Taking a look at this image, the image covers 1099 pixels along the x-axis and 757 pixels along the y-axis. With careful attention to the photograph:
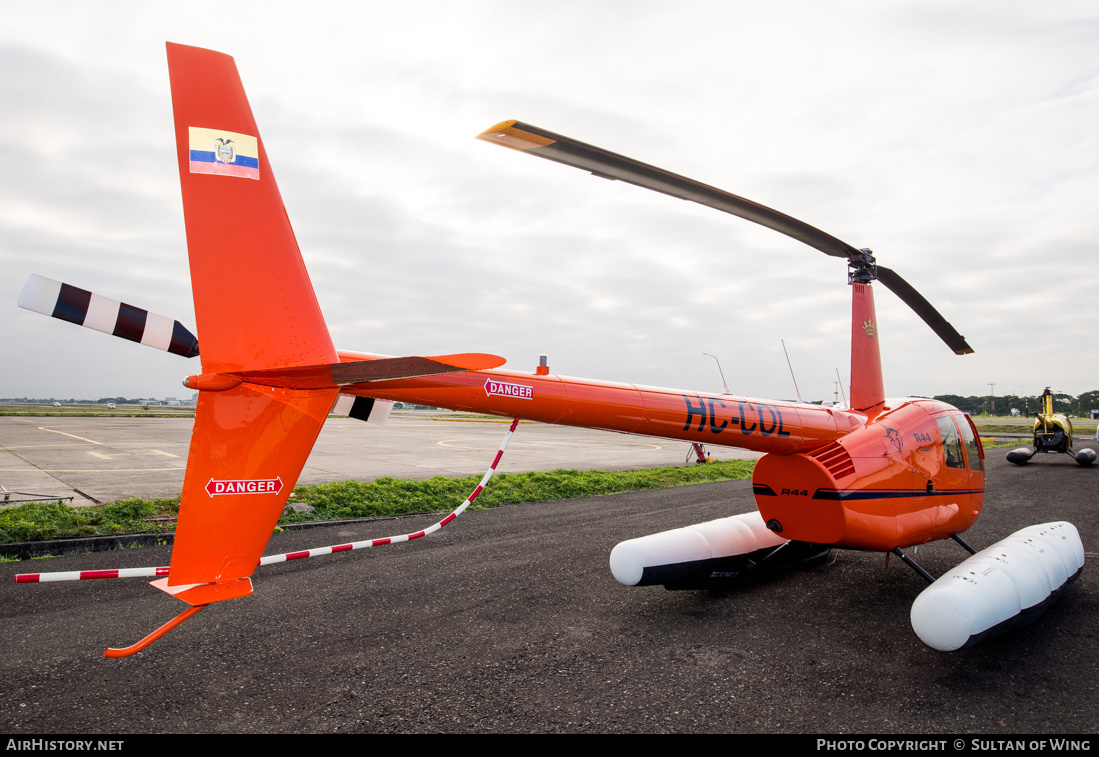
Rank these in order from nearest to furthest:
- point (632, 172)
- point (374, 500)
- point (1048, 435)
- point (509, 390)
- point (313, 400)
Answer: point (313, 400) < point (632, 172) < point (509, 390) < point (374, 500) < point (1048, 435)

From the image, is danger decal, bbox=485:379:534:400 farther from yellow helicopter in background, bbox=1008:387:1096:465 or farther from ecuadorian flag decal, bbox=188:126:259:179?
yellow helicopter in background, bbox=1008:387:1096:465

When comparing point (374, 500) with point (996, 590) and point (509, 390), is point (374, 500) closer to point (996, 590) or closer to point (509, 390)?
point (509, 390)

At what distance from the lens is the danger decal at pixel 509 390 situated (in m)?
4.24

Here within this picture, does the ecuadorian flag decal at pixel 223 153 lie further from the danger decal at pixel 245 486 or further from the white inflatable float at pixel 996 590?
the white inflatable float at pixel 996 590

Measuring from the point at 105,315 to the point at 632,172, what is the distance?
3156mm

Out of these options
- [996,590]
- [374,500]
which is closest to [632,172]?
[996,590]

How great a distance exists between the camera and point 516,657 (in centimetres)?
454

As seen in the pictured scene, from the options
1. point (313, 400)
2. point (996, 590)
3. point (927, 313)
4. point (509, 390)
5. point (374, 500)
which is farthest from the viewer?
point (374, 500)

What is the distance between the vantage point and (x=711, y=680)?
4223 millimetres

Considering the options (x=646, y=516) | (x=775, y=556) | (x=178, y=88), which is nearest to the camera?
(x=178, y=88)

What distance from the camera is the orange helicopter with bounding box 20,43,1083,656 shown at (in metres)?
3.17
